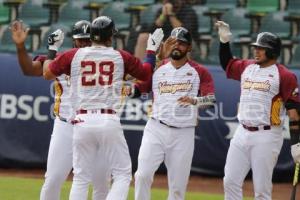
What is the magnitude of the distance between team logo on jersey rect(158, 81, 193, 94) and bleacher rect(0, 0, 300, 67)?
437cm

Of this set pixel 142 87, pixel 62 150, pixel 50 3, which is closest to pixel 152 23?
pixel 50 3

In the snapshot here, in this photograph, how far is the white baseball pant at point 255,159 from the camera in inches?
330

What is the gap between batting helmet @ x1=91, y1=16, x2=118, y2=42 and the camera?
24.8ft

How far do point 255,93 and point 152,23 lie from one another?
17.4 feet

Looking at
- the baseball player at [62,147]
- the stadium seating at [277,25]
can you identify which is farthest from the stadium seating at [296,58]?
the baseball player at [62,147]

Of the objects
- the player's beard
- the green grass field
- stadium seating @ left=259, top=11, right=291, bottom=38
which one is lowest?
the green grass field

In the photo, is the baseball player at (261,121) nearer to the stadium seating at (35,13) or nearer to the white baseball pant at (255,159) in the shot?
the white baseball pant at (255,159)

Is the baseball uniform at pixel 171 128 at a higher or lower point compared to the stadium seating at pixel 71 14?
lower

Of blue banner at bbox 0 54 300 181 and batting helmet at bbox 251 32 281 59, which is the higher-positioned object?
batting helmet at bbox 251 32 281 59

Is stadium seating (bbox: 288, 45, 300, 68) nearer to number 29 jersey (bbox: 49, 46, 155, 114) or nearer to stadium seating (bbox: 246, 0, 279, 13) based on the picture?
stadium seating (bbox: 246, 0, 279, 13)

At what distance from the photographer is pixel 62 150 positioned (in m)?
8.14

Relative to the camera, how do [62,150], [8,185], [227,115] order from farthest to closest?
[227,115] < [8,185] < [62,150]

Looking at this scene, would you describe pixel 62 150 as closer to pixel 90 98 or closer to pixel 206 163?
pixel 90 98

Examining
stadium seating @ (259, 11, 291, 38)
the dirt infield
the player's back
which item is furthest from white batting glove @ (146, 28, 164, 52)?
stadium seating @ (259, 11, 291, 38)
